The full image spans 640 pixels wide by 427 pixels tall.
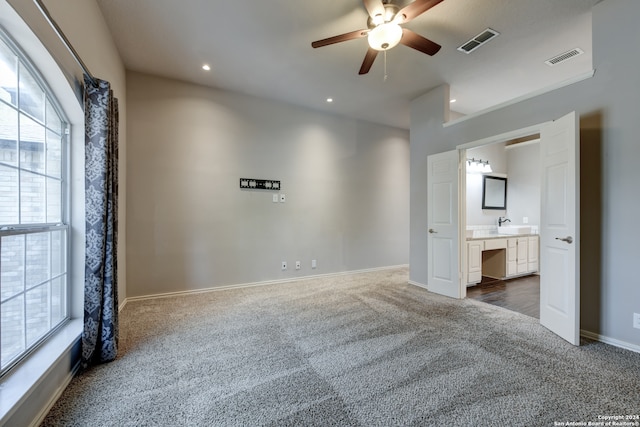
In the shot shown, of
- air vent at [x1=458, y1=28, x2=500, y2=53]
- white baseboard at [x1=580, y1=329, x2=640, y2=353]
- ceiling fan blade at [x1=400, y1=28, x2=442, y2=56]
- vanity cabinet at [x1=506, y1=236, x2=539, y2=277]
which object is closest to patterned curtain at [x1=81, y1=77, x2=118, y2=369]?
ceiling fan blade at [x1=400, y1=28, x2=442, y2=56]

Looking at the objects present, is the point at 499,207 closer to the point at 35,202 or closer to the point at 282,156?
the point at 282,156

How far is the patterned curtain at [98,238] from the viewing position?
1905 mm

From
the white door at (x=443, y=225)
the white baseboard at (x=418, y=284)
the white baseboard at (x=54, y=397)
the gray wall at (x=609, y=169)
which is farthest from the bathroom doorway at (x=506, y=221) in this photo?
the white baseboard at (x=54, y=397)

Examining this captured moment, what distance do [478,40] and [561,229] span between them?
84.4 inches

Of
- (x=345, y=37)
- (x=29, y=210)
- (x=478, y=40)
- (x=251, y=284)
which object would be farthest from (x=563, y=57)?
(x=29, y=210)

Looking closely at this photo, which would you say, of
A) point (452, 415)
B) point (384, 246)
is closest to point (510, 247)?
point (384, 246)

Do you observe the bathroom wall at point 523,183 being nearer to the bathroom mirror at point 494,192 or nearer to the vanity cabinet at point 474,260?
the bathroom mirror at point 494,192

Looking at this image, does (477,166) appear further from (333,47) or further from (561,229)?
(333,47)

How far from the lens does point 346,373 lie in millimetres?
1842

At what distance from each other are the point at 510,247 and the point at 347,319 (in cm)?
361

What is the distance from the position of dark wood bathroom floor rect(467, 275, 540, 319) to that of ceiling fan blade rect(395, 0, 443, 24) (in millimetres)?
3292

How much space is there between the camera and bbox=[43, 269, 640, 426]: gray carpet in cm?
146

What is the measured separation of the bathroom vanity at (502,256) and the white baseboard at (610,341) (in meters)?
1.71

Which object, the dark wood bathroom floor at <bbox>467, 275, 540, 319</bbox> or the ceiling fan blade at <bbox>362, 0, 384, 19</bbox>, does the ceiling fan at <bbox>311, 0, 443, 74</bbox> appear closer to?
the ceiling fan blade at <bbox>362, 0, 384, 19</bbox>
